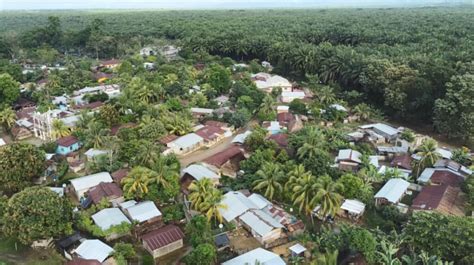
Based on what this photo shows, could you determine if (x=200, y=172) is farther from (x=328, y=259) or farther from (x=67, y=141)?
(x=67, y=141)

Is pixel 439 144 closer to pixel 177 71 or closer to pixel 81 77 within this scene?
pixel 177 71

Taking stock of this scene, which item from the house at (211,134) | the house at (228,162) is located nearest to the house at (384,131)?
the house at (211,134)

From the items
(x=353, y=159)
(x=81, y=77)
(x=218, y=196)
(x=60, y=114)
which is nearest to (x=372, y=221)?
(x=353, y=159)

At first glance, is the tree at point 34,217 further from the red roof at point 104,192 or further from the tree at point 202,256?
the tree at point 202,256

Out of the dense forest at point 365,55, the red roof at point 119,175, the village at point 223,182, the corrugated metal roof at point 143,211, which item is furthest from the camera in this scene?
the dense forest at point 365,55

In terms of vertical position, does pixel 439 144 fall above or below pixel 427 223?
below

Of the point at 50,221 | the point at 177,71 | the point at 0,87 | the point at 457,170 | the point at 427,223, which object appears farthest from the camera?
the point at 177,71

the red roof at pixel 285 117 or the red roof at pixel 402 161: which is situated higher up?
the red roof at pixel 402 161
